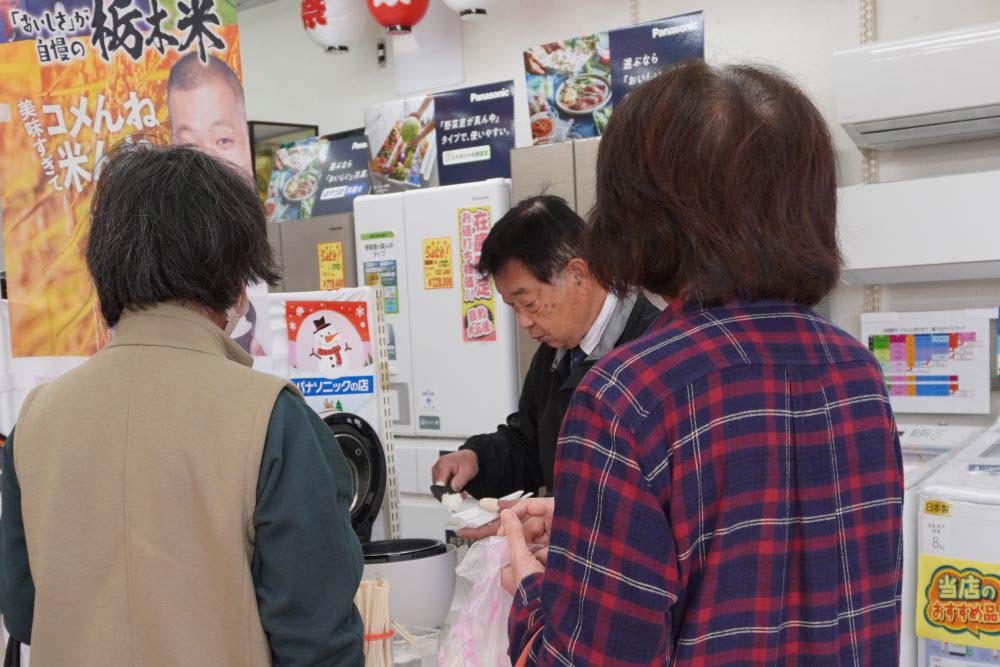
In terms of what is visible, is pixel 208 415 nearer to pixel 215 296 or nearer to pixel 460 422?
pixel 215 296

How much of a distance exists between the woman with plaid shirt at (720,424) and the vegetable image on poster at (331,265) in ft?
12.9

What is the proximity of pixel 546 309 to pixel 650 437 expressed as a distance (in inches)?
49.9

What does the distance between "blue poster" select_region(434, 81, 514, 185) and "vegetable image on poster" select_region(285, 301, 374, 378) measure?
7.11ft

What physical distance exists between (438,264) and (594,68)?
1.14 meters

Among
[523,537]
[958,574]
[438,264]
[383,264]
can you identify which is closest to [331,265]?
[383,264]

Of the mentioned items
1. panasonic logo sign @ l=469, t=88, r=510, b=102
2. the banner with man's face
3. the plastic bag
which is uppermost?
panasonic logo sign @ l=469, t=88, r=510, b=102

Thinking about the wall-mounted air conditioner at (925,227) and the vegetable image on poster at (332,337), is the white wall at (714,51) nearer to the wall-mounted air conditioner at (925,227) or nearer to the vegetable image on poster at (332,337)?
the wall-mounted air conditioner at (925,227)

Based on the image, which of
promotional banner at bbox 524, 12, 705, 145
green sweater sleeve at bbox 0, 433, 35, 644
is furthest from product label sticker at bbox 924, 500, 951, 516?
promotional banner at bbox 524, 12, 705, 145

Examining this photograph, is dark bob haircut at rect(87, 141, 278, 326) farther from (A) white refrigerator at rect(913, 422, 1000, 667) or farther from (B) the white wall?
(B) the white wall

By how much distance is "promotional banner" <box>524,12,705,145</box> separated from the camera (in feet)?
12.4

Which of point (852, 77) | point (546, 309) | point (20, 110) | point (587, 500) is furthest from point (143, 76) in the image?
point (852, 77)

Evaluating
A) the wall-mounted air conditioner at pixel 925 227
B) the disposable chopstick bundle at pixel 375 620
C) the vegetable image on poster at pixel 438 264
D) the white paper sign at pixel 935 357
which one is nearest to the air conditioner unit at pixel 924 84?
the wall-mounted air conditioner at pixel 925 227

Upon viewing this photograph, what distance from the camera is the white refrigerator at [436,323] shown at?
13.8 ft

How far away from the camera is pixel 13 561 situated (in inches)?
51.0
